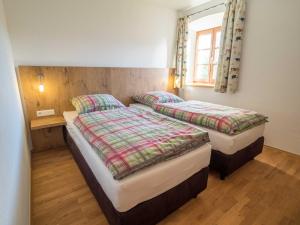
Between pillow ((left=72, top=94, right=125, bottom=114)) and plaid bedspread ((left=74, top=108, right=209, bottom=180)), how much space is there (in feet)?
1.25

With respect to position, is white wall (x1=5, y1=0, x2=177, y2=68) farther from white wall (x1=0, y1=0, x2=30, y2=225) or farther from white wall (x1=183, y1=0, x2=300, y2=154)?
white wall (x1=183, y1=0, x2=300, y2=154)

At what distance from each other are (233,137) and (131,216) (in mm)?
1288

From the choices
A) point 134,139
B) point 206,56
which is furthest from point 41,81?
point 206,56

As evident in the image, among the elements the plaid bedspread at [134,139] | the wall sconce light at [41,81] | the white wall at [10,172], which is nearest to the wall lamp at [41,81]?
the wall sconce light at [41,81]

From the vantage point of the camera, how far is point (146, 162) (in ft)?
3.75

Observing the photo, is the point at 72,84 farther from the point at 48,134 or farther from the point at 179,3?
the point at 179,3

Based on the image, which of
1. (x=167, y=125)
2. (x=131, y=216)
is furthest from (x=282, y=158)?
(x=131, y=216)

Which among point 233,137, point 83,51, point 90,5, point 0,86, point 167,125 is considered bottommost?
point 233,137

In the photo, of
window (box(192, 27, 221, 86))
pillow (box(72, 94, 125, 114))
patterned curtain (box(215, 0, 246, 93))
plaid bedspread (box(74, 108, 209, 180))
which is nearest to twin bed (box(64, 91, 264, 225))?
plaid bedspread (box(74, 108, 209, 180))

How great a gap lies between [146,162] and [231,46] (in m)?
2.60

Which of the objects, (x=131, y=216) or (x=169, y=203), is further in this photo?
Result: (x=169, y=203)

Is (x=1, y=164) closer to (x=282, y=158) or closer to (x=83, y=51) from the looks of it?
(x=83, y=51)

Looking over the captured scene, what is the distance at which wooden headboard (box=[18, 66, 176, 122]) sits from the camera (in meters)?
2.32

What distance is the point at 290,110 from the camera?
7.88ft
